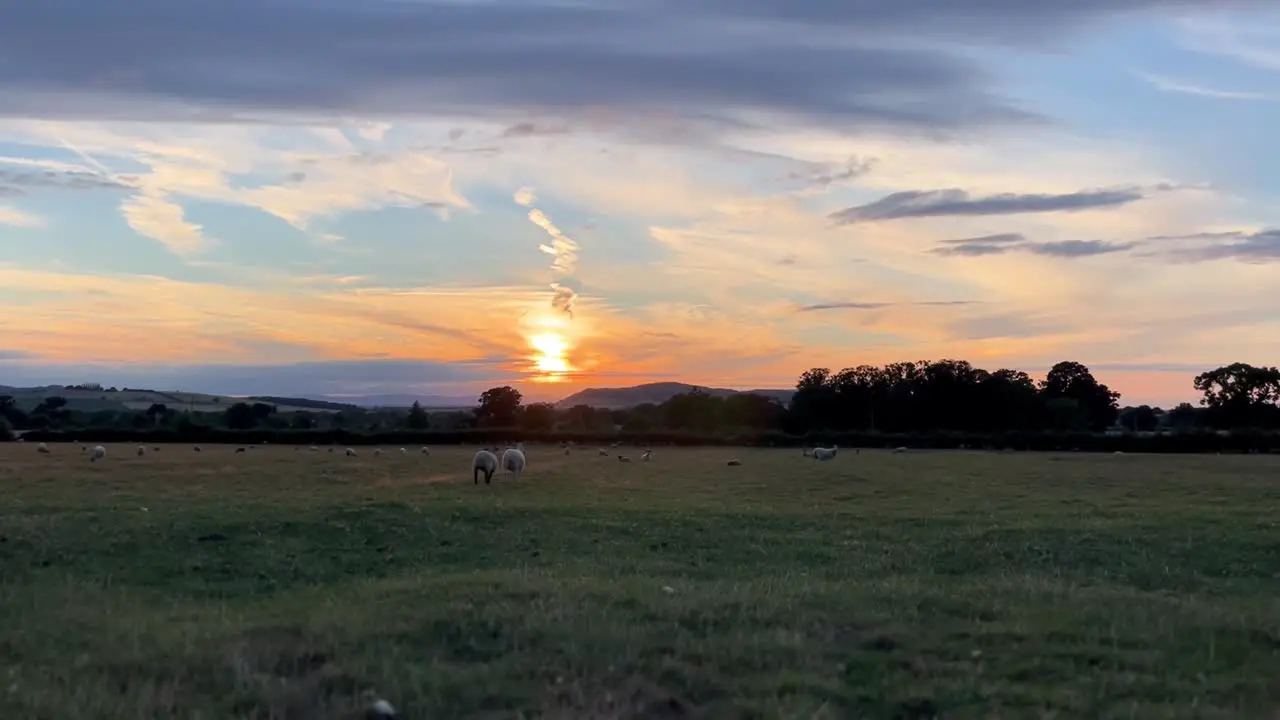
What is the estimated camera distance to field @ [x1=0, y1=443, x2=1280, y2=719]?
9305mm

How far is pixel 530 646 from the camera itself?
1066cm

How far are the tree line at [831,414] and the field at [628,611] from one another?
3200 inches

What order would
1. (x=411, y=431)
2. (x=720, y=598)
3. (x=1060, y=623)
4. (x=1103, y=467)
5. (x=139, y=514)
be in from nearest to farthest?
(x=1060, y=623)
(x=720, y=598)
(x=139, y=514)
(x=1103, y=467)
(x=411, y=431)

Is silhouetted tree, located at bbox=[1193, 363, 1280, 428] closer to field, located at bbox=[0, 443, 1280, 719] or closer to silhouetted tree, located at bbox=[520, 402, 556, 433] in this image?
silhouetted tree, located at bbox=[520, 402, 556, 433]

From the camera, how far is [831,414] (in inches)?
5246

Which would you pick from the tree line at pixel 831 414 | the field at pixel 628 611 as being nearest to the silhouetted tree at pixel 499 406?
the tree line at pixel 831 414

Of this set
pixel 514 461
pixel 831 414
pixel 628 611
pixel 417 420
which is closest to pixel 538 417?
pixel 417 420

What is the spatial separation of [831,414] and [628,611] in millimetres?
123273

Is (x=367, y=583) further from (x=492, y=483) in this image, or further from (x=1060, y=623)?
(x=492, y=483)

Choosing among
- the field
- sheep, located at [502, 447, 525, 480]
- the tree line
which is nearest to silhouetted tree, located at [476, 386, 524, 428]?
the tree line

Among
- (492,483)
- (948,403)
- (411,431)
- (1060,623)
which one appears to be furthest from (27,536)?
(948,403)

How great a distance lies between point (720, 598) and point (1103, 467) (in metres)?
55.5

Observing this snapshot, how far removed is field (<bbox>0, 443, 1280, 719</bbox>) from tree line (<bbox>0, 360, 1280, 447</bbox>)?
267 feet

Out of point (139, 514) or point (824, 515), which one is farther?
point (824, 515)
